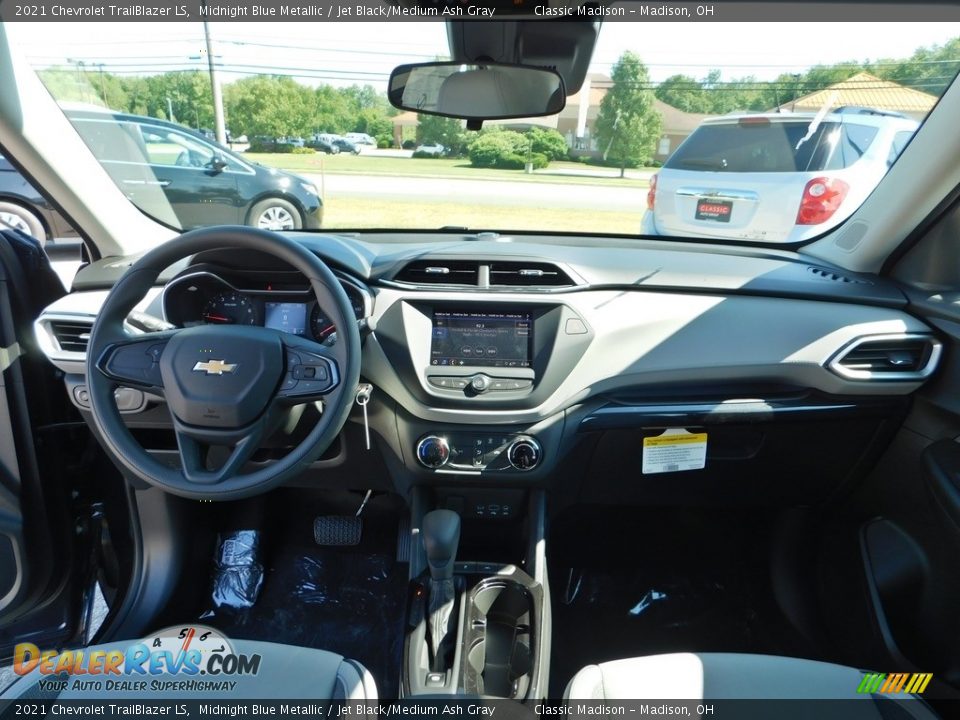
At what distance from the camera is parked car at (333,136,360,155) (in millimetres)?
2145

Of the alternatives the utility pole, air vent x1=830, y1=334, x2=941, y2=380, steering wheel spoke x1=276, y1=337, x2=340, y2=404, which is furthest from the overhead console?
the utility pole

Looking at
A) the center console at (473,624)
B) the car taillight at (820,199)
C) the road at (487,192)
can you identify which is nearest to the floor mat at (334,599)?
the center console at (473,624)

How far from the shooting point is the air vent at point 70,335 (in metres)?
2.08

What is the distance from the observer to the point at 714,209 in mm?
2508

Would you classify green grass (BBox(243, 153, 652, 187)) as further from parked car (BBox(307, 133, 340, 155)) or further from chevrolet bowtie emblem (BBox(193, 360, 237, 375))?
chevrolet bowtie emblem (BBox(193, 360, 237, 375))

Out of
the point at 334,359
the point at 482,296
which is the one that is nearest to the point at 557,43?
the point at 482,296

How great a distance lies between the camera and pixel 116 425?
1674mm

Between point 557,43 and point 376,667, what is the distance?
7.05ft

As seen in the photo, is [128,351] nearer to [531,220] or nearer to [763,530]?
[531,220]

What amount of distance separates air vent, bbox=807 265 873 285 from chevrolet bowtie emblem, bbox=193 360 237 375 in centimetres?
189

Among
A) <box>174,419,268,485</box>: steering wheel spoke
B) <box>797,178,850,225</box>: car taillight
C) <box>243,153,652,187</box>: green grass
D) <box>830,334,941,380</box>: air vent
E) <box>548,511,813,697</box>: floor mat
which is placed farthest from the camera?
<box>548,511,813,697</box>: floor mat

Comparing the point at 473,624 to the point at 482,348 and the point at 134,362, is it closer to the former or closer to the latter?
the point at 482,348

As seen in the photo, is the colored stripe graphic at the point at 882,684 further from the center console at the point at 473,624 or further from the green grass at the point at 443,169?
the green grass at the point at 443,169

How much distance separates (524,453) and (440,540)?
0.39m
